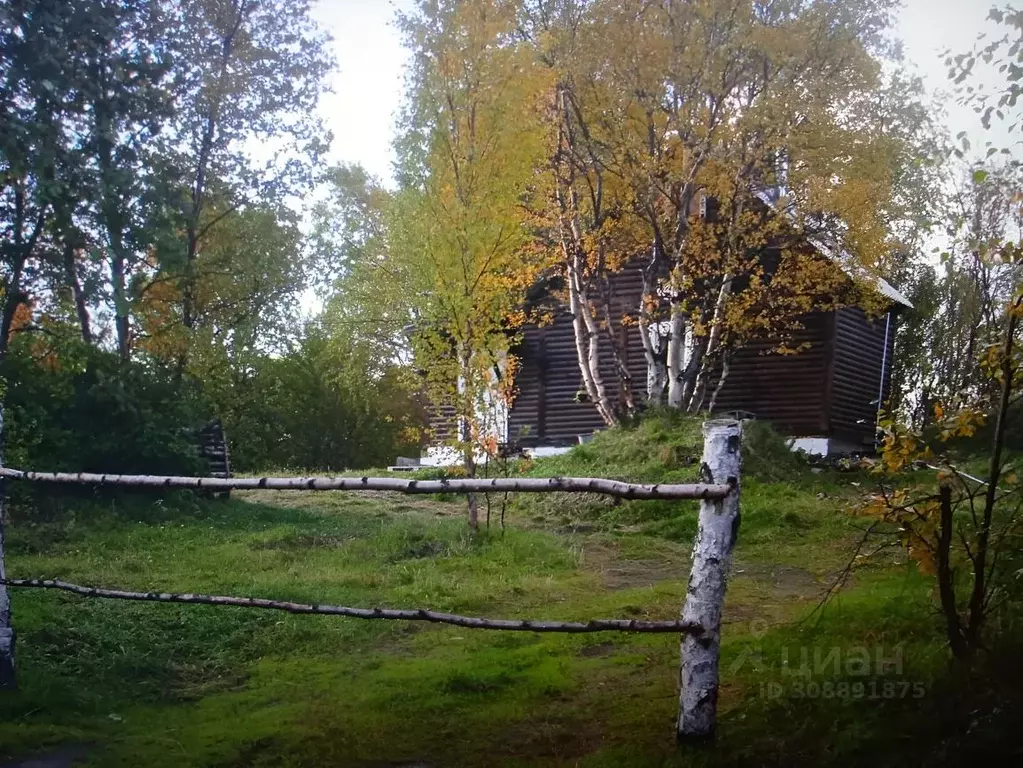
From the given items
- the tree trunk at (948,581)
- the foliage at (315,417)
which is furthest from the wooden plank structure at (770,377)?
the tree trunk at (948,581)

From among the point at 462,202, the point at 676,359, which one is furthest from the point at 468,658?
the point at 676,359

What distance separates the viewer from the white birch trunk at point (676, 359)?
1376cm

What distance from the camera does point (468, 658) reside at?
4867mm

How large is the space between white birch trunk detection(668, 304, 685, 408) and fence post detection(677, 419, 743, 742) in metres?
10.8

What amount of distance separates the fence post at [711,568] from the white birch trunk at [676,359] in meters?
10.8

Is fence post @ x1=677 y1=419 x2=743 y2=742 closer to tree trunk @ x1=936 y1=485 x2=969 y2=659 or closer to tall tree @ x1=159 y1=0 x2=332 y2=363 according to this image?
tree trunk @ x1=936 y1=485 x2=969 y2=659

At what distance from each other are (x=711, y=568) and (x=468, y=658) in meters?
2.41

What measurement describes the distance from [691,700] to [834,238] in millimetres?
12775

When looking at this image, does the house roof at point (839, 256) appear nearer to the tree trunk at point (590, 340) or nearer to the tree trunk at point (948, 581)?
the tree trunk at point (590, 340)

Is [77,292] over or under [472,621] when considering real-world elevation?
over

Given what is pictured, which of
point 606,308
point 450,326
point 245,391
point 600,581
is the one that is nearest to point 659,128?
point 606,308

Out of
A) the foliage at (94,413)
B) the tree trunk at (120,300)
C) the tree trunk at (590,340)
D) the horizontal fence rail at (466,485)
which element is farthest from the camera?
the tree trunk at (590,340)

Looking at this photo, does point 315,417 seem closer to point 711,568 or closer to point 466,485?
point 466,485

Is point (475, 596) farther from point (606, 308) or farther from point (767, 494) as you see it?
point (606, 308)
